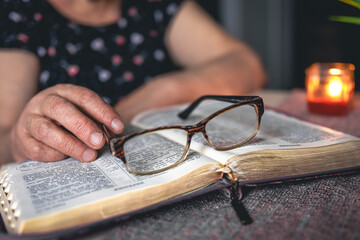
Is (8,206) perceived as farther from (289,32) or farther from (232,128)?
(289,32)

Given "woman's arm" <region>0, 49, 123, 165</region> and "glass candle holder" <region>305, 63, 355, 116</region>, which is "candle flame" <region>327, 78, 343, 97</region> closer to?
"glass candle holder" <region>305, 63, 355, 116</region>

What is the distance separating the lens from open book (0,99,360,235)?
1.27 feet

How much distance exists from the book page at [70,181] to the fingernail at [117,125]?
0.17ft

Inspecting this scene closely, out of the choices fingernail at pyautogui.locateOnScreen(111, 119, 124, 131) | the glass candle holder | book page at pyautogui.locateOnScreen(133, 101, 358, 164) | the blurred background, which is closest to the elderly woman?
fingernail at pyautogui.locateOnScreen(111, 119, 124, 131)

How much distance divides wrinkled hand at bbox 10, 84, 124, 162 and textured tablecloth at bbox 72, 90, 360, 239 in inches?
6.4

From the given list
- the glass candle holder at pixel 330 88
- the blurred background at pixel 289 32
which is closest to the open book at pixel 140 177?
the glass candle holder at pixel 330 88

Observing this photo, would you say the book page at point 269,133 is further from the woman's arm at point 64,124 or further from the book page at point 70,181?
the woman's arm at point 64,124

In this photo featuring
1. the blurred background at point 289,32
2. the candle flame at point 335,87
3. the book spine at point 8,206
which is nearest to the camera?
the book spine at point 8,206

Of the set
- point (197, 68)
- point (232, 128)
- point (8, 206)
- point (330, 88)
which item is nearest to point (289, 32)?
point (197, 68)

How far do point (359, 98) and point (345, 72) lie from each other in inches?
9.0

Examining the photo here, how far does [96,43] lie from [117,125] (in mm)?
658

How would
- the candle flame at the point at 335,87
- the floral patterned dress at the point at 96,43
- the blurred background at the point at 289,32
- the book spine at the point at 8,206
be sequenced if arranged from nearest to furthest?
the book spine at the point at 8,206 → the candle flame at the point at 335,87 → the floral patterned dress at the point at 96,43 → the blurred background at the point at 289,32

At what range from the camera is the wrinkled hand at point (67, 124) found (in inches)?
20.3

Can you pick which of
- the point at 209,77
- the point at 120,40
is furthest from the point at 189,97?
the point at 120,40
